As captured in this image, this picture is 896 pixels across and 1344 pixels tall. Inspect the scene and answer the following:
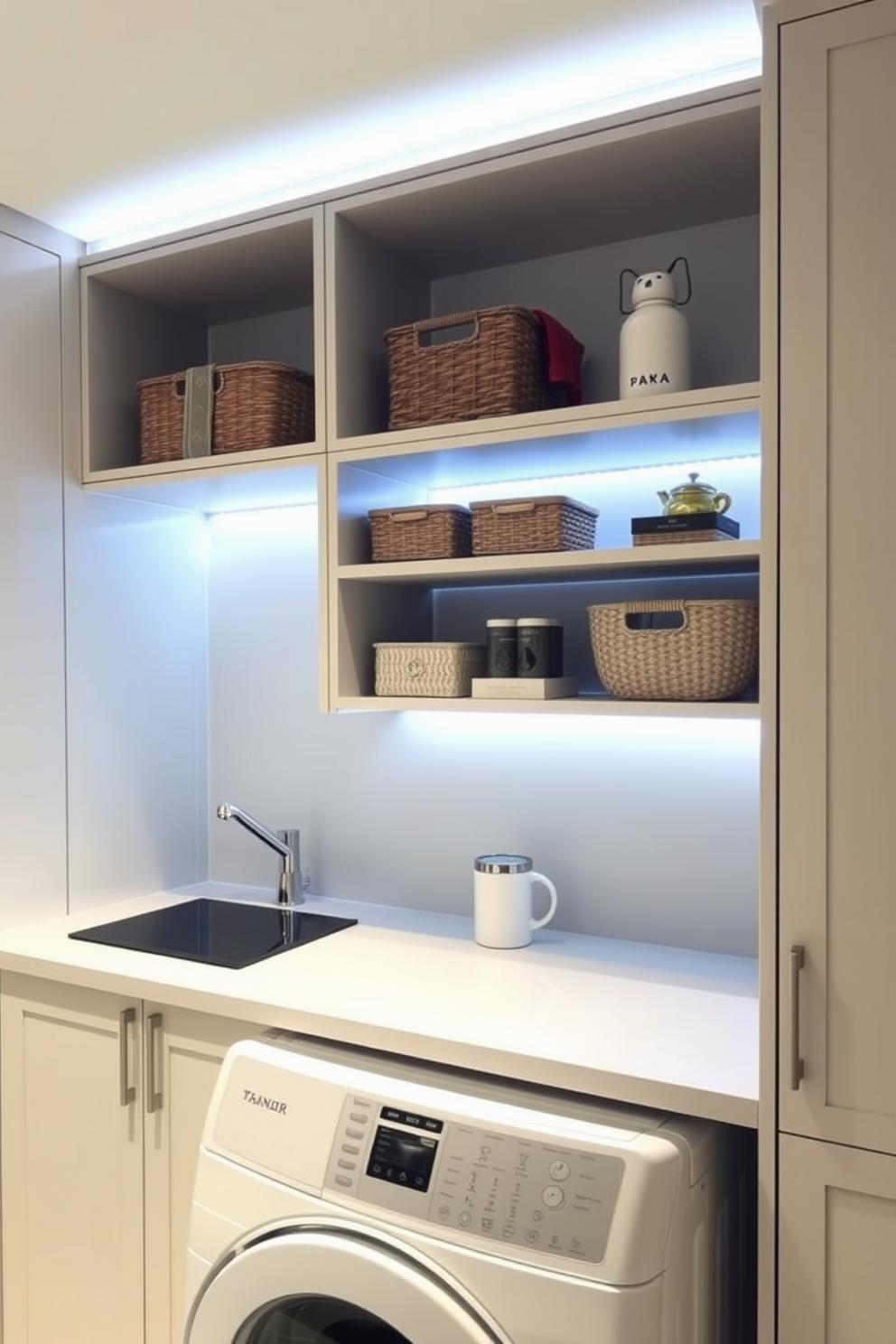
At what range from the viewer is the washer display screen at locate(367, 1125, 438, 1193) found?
54.7 inches


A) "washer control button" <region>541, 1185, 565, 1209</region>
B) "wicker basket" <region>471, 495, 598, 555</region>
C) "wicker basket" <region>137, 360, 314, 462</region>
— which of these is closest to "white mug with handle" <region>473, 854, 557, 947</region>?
"wicker basket" <region>471, 495, 598, 555</region>

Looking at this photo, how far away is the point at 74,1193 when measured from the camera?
1.93 meters

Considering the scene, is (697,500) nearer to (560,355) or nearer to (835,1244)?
(560,355)

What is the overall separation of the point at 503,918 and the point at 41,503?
126cm

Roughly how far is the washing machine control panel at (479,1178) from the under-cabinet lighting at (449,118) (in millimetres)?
1569

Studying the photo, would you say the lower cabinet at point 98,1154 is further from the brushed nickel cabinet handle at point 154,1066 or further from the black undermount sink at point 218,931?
the black undermount sink at point 218,931

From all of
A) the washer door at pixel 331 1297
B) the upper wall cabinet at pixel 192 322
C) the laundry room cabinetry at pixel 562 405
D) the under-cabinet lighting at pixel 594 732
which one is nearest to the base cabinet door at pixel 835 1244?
the washer door at pixel 331 1297

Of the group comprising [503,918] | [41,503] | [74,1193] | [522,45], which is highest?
[522,45]

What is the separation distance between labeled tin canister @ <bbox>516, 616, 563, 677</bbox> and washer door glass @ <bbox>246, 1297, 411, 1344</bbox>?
3.31 ft

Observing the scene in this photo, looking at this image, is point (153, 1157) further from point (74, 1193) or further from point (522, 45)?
point (522, 45)

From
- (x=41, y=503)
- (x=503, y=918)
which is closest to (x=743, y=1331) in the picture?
(x=503, y=918)

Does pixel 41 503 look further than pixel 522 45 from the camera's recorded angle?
Yes

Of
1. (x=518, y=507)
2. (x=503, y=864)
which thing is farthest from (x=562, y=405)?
(x=503, y=864)

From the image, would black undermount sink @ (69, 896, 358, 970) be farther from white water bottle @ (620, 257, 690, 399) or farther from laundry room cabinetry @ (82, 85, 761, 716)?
white water bottle @ (620, 257, 690, 399)
